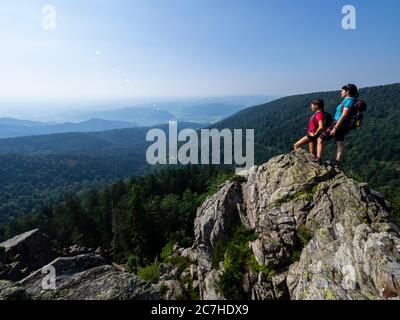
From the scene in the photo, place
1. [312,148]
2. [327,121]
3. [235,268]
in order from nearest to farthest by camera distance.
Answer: [327,121] → [312,148] → [235,268]

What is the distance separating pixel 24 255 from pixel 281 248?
42.1 m

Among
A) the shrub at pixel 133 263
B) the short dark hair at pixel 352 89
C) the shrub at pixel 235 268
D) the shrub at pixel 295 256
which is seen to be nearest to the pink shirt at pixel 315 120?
the short dark hair at pixel 352 89

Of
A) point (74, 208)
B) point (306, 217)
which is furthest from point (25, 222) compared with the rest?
point (306, 217)

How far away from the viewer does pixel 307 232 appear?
18.3m

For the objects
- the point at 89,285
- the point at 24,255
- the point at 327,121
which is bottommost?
the point at 24,255

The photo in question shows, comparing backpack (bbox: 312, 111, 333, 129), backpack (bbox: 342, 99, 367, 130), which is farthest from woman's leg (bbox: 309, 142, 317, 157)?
backpack (bbox: 342, 99, 367, 130)

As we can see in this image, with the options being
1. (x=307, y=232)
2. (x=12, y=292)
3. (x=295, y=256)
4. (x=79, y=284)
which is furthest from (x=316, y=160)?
(x=12, y=292)

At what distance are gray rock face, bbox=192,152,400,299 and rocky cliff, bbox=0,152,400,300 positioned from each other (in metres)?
0.05

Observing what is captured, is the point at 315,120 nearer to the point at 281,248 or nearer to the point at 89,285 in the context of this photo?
the point at 281,248

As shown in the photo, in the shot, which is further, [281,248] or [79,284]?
[281,248]

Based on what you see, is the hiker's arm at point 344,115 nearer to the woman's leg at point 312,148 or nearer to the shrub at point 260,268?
the woman's leg at point 312,148

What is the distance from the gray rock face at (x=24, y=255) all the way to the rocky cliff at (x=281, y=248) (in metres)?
21.7

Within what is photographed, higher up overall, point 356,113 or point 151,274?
point 356,113
